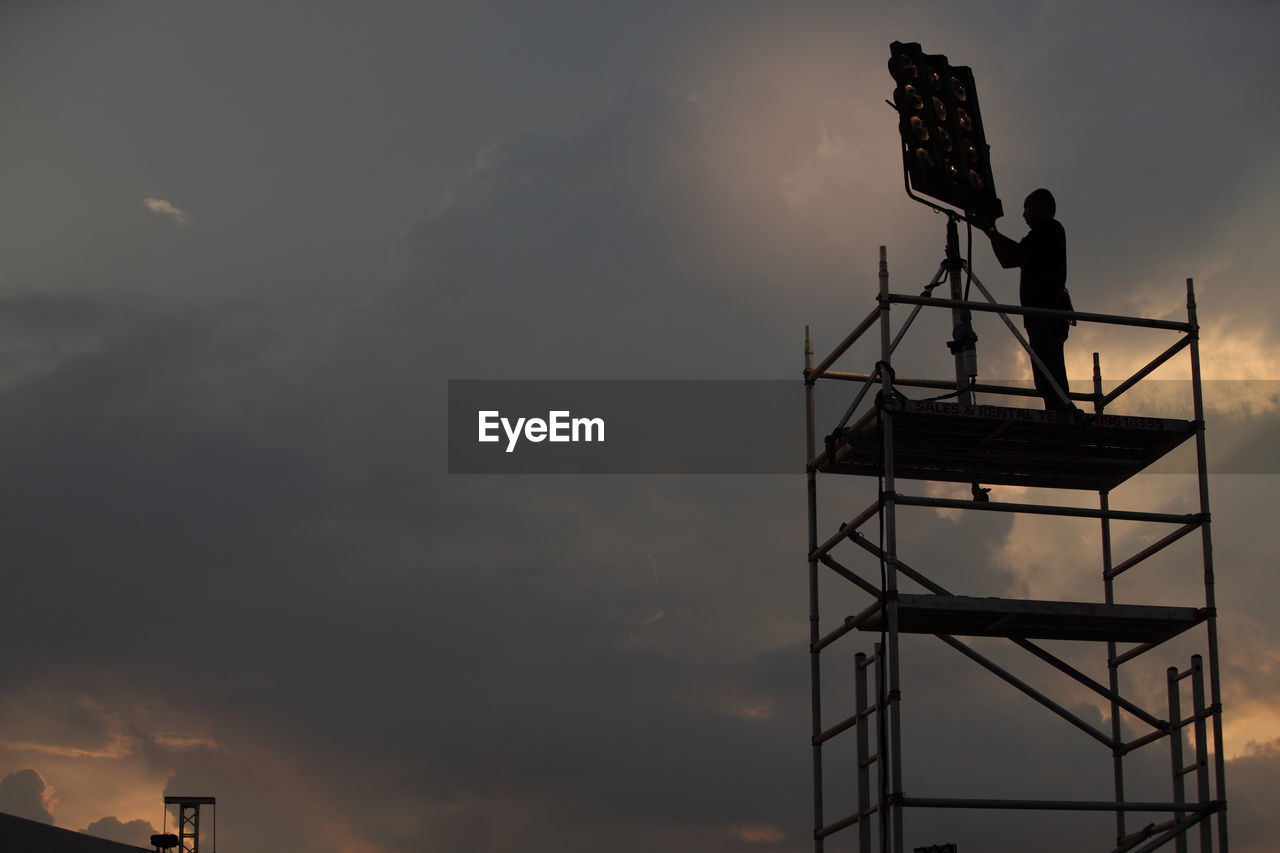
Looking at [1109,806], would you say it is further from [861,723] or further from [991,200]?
[991,200]

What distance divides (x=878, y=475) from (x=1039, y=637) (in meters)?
2.73

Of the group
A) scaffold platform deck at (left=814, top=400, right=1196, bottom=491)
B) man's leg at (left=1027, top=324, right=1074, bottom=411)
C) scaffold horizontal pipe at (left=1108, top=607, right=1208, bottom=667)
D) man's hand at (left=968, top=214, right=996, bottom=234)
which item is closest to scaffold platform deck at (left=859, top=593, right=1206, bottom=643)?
scaffold horizontal pipe at (left=1108, top=607, right=1208, bottom=667)

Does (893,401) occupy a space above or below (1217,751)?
above

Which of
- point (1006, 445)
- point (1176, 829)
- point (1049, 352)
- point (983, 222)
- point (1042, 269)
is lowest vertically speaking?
point (1176, 829)

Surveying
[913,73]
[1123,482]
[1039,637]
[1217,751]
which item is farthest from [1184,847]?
[913,73]

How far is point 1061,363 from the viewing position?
66.0 feet

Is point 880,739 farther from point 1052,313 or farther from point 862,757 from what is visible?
point 1052,313

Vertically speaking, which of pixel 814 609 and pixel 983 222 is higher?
pixel 983 222

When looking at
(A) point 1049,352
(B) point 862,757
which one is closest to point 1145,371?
(A) point 1049,352

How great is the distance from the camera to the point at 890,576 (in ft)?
58.3

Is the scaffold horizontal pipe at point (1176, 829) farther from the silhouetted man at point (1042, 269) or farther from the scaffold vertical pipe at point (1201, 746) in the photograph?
the silhouetted man at point (1042, 269)

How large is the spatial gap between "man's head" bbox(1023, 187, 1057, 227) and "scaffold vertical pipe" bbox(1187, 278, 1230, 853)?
6.28ft

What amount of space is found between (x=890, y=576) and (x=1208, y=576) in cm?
376

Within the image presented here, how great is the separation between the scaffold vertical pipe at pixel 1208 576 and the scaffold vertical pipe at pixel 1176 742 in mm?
487
